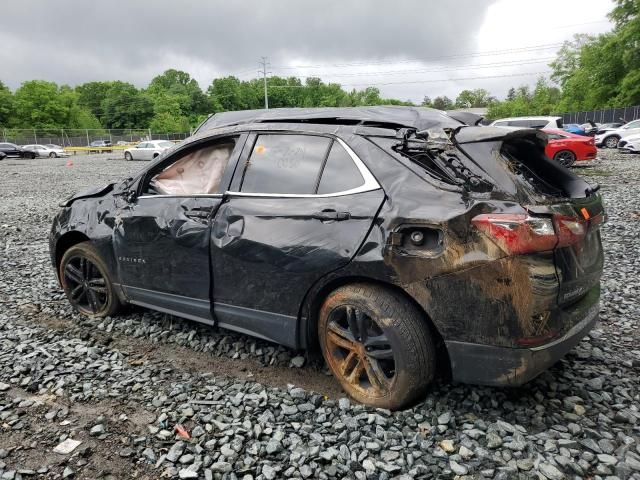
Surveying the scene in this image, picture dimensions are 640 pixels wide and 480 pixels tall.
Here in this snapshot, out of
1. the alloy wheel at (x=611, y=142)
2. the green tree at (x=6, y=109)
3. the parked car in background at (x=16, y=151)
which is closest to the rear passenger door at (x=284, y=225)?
the alloy wheel at (x=611, y=142)

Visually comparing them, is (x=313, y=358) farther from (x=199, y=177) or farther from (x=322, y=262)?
(x=199, y=177)

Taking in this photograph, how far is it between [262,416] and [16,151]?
45.5 meters

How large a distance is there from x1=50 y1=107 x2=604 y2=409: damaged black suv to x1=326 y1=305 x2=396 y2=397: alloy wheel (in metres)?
0.01

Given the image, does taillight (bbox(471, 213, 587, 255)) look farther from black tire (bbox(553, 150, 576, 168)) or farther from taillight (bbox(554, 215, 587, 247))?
black tire (bbox(553, 150, 576, 168))

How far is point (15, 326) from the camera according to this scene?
4.42 meters

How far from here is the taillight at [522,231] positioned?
237cm

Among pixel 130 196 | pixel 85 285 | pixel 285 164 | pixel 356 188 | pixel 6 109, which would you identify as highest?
pixel 6 109

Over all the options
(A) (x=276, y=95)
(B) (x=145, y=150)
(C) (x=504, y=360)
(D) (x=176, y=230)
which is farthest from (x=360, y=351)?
(A) (x=276, y=95)

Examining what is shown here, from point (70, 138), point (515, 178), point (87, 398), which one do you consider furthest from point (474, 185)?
point (70, 138)

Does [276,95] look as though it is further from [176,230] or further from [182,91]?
[176,230]

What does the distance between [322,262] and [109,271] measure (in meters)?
2.31

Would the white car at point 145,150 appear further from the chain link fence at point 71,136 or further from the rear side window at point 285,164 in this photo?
the rear side window at point 285,164

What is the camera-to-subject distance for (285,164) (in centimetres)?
326

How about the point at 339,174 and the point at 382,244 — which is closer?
the point at 382,244
